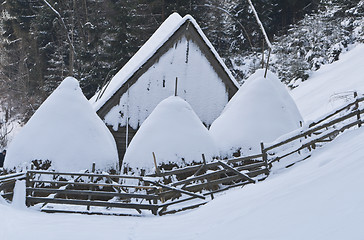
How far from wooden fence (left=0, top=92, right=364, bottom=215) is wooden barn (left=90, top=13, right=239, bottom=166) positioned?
18.4 ft

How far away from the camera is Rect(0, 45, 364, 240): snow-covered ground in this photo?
5.04 metres

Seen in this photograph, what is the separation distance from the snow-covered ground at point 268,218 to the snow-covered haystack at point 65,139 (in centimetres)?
190

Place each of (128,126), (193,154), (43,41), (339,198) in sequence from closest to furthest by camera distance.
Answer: (339,198) → (193,154) → (128,126) → (43,41)

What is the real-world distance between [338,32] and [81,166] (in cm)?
2168

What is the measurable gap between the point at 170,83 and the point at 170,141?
6.67 metres

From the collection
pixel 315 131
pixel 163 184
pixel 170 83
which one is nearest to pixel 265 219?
pixel 163 184

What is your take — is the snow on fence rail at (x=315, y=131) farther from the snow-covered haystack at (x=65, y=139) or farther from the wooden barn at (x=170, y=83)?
the wooden barn at (x=170, y=83)

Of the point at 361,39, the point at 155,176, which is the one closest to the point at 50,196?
the point at 155,176

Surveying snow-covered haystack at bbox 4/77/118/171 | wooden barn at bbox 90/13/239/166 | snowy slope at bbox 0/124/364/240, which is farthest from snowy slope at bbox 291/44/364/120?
snow-covered haystack at bbox 4/77/118/171

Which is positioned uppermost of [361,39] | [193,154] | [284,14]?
[284,14]

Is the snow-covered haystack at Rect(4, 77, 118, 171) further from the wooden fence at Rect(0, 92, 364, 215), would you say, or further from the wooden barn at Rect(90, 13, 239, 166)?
the wooden barn at Rect(90, 13, 239, 166)

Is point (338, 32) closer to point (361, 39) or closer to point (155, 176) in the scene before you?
point (361, 39)

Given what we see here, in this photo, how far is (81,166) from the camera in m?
13.3

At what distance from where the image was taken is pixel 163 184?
11.8 m
